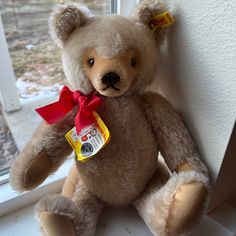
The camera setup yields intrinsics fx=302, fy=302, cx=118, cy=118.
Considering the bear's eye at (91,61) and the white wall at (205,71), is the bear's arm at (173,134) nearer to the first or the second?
the white wall at (205,71)

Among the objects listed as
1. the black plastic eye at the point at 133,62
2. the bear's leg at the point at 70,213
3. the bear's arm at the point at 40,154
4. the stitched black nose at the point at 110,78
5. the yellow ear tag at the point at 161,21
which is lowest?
the bear's leg at the point at 70,213

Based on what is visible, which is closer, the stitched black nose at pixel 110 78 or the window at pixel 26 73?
the stitched black nose at pixel 110 78

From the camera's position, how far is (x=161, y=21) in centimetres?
57

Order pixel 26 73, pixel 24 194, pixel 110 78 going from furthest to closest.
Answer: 1. pixel 26 73
2. pixel 24 194
3. pixel 110 78

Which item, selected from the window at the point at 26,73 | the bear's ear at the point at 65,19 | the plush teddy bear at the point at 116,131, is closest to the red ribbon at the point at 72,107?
the plush teddy bear at the point at 116,131

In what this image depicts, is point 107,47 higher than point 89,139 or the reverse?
higher

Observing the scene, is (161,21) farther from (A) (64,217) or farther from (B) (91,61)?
(A) (64,217)

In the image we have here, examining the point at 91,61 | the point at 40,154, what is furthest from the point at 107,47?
the point at 40,154

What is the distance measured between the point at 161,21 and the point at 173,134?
22 centimetres

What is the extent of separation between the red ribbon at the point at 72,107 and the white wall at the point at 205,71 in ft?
0.58

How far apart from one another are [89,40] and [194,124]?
0.89ft

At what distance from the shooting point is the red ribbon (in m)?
0.57

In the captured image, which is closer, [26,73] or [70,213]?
[70,213]

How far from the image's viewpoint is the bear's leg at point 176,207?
0.55 metres
